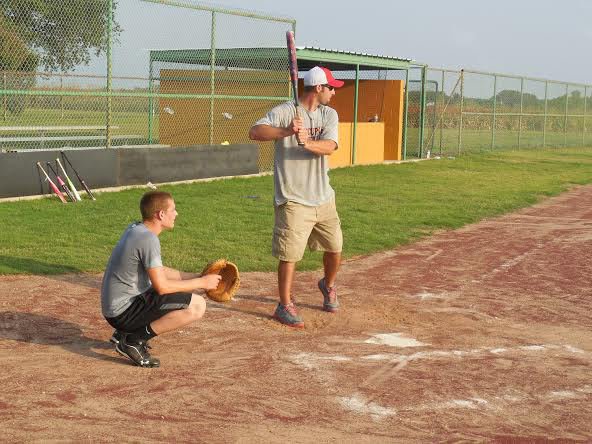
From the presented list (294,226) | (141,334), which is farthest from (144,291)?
(294,226)

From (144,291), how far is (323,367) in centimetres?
125

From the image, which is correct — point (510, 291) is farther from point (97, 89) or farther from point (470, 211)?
point (97, 89)

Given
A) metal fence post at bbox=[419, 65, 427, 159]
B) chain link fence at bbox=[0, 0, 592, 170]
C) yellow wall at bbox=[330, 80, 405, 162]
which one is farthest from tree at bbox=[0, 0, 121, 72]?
metal fence post at bbox=[419, 65, 427, 159]

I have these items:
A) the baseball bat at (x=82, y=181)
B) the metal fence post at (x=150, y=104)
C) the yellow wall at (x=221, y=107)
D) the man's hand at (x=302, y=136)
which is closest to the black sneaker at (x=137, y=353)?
the man's hand at (x=302, y=136)

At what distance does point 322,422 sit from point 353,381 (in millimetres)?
754

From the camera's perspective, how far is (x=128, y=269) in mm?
5641

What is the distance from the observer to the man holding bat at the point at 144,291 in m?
5.57

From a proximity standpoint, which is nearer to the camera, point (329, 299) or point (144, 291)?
point (144, 291)

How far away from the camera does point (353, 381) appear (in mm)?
5480

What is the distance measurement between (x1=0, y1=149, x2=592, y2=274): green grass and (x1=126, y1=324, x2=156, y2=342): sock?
3180 millimetres

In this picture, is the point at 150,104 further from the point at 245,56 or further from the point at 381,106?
the point at 381,106

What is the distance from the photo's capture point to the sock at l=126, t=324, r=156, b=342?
5691mm

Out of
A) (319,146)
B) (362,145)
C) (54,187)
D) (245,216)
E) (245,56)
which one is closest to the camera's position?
(319,146)

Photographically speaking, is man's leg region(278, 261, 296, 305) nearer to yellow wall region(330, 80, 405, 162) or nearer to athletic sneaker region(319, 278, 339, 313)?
athletic sneaker region(319, 278, 339, 313)
